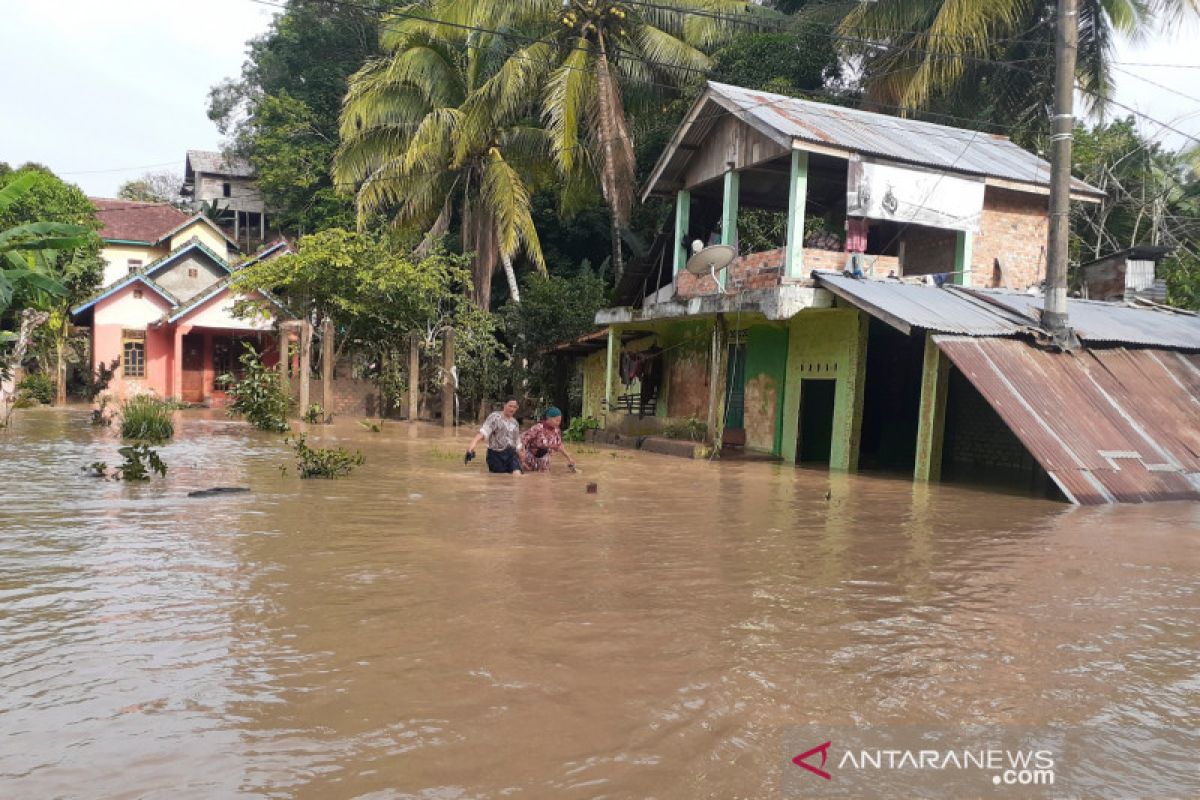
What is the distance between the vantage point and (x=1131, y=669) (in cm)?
451

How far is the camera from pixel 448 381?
21.3 metres

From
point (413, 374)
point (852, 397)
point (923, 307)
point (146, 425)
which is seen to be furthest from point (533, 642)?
point (413, 374)

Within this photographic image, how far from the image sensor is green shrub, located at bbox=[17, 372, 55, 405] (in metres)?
26.5

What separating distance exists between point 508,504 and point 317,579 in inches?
149

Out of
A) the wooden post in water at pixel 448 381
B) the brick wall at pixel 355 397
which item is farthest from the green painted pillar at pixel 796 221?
the brick wall at pixel 355 397

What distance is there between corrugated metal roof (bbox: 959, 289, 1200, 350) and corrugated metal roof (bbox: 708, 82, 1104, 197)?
7.62 ft

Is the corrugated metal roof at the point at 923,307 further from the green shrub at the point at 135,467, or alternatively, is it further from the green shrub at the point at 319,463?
the green shrub at the point at 135,467

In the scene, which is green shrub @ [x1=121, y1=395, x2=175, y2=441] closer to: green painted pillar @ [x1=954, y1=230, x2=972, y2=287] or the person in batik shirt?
the person in batik shirt

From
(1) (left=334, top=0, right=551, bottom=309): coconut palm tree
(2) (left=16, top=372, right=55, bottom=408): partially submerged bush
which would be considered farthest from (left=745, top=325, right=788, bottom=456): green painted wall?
(2) (left=16, top=372, right=55, bottom=408): partially submerged bush

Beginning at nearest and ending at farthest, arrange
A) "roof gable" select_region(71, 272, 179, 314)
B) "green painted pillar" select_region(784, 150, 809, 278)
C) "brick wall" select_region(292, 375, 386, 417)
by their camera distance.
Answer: "green painted pillar" select_region(784, 150, 809, 278) → "brick wall" select_region(292, 375, 386, 417) → "roof gable" select_region(71, 272, 179, 314)

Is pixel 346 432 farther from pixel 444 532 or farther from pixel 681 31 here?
pixel 681 31

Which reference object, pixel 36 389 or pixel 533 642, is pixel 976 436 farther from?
pixel 36 389

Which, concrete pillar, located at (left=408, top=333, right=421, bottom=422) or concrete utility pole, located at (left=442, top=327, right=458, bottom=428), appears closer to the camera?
concrete utility pole, located at (left=442, top=327, right=458, bottom=428)

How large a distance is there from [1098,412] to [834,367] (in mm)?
4330
